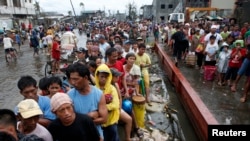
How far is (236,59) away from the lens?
6848mm

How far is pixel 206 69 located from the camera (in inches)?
323

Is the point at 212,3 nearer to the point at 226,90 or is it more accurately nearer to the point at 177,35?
the point at 177,35

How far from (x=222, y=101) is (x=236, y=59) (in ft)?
4.43

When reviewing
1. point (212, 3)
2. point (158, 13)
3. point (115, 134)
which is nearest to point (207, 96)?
point (115, 134)

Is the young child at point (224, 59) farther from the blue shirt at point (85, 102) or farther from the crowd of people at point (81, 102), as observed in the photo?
the blue shirt at point (85, 102)

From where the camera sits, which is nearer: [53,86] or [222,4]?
[53,86]

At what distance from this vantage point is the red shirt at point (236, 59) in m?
6.78

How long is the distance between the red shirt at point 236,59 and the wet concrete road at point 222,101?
32.1 inches

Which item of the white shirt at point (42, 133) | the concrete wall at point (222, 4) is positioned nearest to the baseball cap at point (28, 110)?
the white shirt at point (42, 133)

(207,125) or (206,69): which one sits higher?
(206,69)

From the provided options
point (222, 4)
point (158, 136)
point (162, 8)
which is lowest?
point (158, 136)

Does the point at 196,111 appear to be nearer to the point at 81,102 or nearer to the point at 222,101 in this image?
the point at 222,101

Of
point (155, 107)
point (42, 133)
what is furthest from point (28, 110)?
point (155, 107)

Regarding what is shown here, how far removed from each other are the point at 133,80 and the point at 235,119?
8.30ft
